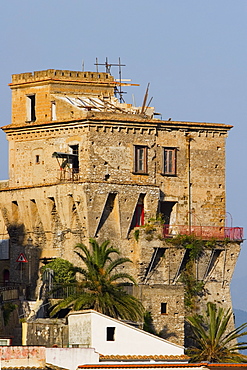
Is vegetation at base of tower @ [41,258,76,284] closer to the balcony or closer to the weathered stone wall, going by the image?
the balcony

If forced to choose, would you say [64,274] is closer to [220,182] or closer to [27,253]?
[27,253]

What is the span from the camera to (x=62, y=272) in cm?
8050

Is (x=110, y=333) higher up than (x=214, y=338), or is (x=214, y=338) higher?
(x=110, y=333)

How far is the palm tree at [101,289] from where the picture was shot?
75938 millimetres

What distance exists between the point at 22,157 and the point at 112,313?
13734 mm

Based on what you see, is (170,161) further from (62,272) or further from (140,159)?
(62,272)


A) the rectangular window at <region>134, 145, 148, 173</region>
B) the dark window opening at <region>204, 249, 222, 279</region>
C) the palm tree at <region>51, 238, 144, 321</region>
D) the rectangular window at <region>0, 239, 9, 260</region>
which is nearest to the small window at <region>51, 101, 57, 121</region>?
the rectangular window at <region>134, 145, 148, 173</region>

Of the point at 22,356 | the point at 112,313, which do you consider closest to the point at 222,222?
the point at 112,313

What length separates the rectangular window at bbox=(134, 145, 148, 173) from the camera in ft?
275

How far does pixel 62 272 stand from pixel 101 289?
4086mm

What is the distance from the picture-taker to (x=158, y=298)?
265 ft

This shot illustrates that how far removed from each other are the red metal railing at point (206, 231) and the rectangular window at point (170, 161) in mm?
2795

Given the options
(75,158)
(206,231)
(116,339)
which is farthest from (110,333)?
(206,231)

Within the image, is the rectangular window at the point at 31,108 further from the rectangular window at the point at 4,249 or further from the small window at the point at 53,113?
the rectangular window at the point at 4,249
